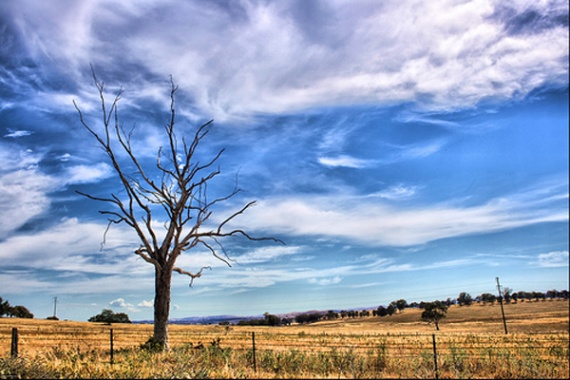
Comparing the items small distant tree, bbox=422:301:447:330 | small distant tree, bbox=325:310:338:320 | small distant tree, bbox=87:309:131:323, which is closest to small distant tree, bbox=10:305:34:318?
small distant tree, bbox=87:309:131:323

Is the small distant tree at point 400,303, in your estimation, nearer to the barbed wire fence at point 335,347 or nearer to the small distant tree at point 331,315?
the small distant tree at point 331,315

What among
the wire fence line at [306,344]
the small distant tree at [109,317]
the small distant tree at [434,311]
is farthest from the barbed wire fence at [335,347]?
the small distant tree at [109,317]

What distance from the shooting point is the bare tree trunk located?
19.1 metres

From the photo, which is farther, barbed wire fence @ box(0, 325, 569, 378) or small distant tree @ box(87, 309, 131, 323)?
small distant tree @ box(87, 309, 131, 323)

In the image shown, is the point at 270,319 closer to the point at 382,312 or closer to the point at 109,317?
the point at 109,317

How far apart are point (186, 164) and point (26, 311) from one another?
9222 cm

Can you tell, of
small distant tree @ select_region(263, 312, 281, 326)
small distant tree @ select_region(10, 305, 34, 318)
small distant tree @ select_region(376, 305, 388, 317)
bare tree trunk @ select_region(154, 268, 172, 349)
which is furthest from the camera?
small distant tree @ select_region(376, 305, 388, 317)

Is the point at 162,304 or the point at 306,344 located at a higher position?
the point at 162,304

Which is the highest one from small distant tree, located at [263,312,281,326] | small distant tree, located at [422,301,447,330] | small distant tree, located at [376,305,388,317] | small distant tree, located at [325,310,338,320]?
small distant tree, located at [422,301,447,330]

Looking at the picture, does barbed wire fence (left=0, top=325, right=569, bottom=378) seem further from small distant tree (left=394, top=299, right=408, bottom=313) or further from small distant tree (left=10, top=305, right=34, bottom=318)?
small distant tree (left=394, top=299, right=408, bottom=313)

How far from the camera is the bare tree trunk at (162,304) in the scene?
1911cm

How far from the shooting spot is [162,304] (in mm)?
19406

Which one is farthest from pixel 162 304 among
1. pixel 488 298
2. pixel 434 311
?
pixel 488 298

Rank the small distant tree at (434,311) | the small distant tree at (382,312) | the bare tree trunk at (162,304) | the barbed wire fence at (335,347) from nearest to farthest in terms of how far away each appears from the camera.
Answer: the barbed wire fence at (335,347)
the bare tree trunk at (162,304)
the small distant tree at (434,311)
the small distant tree at (382,312)
